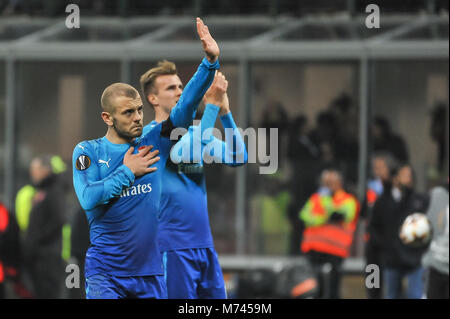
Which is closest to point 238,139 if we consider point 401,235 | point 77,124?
point 401,235

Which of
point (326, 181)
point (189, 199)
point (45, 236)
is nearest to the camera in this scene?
point (189, 199)

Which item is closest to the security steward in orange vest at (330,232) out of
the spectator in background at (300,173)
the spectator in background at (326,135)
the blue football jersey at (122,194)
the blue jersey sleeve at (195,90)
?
the spectator in background at (300,173)

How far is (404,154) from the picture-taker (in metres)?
10.4

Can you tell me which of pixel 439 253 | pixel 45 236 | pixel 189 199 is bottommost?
pixel 45 236

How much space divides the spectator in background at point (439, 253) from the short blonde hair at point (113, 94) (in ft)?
9.43

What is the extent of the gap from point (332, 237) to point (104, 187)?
5.29m

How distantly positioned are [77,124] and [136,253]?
5.22 m

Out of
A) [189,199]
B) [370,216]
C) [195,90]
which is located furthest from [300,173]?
[195,90]

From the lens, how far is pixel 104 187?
365 cm

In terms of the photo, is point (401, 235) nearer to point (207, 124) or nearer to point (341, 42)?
point (207, 124)

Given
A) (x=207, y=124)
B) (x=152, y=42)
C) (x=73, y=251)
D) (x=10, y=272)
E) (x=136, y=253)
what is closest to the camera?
(x=136, y=253)

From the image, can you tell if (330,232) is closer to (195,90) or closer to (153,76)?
(153,76)

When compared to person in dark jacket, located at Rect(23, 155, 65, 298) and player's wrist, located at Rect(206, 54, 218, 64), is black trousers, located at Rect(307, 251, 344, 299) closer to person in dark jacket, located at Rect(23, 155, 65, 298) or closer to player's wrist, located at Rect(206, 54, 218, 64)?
person in dark jacket, located at Rect(23, 155, 65, 298)

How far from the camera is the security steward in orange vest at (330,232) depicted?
843 centimetres
